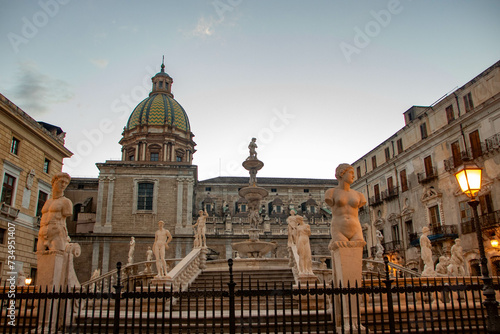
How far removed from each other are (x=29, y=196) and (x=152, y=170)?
1541 centimetres

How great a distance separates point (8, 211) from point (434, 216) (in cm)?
2638

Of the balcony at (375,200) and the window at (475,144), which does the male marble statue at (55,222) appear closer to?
the window at (475,144)

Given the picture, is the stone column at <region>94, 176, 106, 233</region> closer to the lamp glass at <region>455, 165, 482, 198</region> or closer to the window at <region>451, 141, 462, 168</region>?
the window at <region>451, 141, 462, 168</region>

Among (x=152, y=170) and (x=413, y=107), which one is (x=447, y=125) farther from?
(x=152, y=170)

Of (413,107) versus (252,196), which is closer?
(252,196)

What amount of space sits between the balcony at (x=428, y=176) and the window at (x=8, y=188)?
26.3m

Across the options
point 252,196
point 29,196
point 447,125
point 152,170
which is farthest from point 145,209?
point 447,125

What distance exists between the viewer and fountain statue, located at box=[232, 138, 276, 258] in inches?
785

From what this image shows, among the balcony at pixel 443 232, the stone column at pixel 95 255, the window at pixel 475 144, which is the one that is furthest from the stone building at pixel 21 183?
the window at pixel 475 144

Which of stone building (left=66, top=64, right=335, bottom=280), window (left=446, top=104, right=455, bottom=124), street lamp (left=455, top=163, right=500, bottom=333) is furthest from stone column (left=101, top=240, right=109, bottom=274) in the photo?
street lamp (left=455, top=163, right=500, bottom=333)

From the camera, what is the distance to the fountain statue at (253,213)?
1994cm

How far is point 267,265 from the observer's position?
1819 centimetres

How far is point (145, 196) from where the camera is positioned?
39.9m

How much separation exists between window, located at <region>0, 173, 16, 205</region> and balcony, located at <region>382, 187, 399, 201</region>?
2632 centimetres
